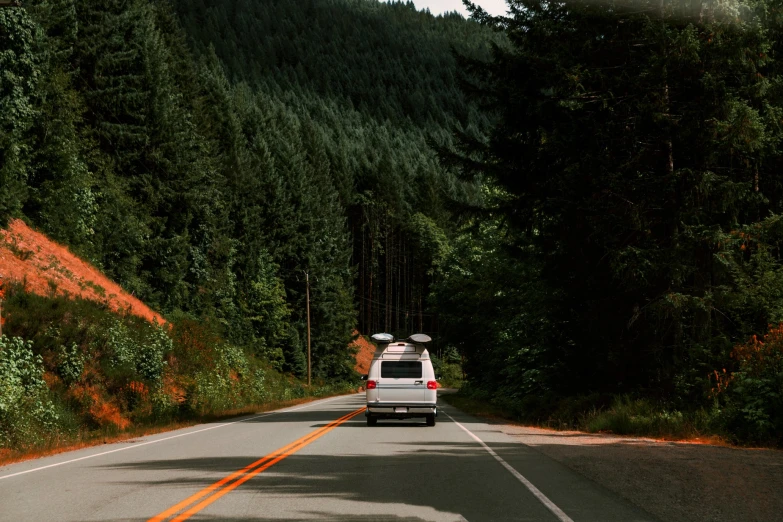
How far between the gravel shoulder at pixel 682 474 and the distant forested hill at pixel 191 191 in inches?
463

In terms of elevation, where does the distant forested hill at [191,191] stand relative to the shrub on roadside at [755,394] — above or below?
above

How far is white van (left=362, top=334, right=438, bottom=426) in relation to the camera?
75.9ft

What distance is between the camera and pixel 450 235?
11181 cm

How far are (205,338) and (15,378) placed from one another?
63.3 ft

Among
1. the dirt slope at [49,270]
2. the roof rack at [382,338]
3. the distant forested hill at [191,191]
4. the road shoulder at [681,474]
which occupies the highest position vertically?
the distant forested hill at [191,191]

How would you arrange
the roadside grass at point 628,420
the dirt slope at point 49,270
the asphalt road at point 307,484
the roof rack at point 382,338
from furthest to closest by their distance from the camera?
the dirt slope at point 49,270 < the roof rack at point 382,338 < the roadside grass at point 628,420 < the asphalt road at point 307,484

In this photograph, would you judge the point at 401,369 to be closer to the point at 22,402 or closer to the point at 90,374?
the point at 22,402

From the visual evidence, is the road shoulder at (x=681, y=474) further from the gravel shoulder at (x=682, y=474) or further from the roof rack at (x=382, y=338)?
the roof rack at (x=382, y=338)

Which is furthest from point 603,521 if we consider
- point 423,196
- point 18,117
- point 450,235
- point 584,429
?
point 423,196

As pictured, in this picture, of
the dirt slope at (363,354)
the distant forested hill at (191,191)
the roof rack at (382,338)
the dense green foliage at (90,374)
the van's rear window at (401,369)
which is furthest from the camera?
the dirt slope at (363,354)

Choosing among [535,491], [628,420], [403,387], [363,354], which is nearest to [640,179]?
[628,420]

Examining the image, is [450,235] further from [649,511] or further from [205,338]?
[649,511]

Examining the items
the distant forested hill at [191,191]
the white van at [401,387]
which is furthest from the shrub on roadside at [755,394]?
the distant forested hill at [191,191]

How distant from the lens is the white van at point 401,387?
75.9 ft
